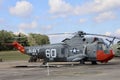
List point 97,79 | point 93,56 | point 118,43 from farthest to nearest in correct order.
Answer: point 118,43, point 93,56, point 97,79

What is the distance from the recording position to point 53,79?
2042cm

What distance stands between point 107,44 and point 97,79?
699 inches

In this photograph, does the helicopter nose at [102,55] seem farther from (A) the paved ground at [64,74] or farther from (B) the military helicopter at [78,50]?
(A) the paved ground at [64,74]

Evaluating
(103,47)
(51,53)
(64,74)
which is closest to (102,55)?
(103,47)

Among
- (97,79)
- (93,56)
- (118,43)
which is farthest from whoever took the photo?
(118,43)

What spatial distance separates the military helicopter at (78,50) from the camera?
3628 cm

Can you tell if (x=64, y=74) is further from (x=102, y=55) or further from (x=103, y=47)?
(x=103, y=47)

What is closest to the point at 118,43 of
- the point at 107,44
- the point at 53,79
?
the point at 107,44

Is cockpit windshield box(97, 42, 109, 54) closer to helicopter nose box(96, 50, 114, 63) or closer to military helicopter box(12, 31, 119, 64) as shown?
military helicopter box(12, 31, 119, 64)

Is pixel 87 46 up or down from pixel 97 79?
up

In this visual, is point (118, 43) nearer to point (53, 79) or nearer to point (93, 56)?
point (93, 56)

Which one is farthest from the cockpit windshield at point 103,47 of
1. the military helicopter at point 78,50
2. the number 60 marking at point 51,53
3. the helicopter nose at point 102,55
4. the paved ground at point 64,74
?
the paved ground at point 64,74

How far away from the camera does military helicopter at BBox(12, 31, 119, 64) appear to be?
3628cm

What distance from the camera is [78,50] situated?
3681 centimetres
